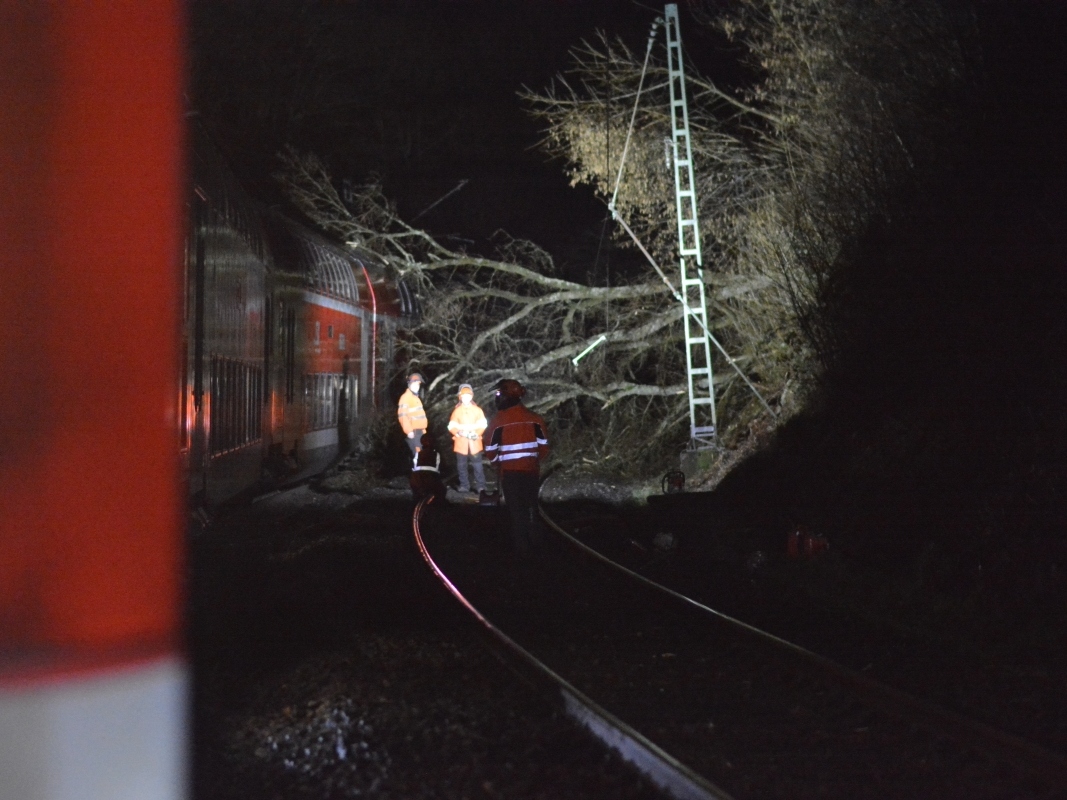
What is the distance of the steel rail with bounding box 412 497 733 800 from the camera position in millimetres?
4379

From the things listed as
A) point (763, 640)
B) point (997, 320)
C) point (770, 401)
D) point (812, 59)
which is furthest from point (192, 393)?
point (770, 401)

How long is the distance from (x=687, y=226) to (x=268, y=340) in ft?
25.0

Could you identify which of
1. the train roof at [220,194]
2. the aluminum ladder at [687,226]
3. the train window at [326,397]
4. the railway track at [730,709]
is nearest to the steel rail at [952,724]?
the railway track at [730,709]

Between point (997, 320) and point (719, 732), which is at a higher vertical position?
point (997, 320)

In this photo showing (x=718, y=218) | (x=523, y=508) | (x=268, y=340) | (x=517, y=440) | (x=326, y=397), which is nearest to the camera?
(x=517, y=440)

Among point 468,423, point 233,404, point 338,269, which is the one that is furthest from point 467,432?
point 233,404

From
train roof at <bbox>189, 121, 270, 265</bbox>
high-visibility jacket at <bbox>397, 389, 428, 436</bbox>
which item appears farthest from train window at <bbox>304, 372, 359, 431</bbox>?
train roof at <bbox>189, 121, 270, 265</bbox>

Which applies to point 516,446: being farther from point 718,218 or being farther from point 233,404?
point 718,218

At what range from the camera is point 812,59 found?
1391 centimetres

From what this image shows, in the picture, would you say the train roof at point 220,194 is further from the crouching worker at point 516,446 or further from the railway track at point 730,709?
the railway track at point 730,709

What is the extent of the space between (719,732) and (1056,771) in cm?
147

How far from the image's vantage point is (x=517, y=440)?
35.2 feet

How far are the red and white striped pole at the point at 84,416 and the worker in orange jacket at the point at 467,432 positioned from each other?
9461 millimetres

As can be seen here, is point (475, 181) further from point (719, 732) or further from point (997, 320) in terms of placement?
point (719, 732)
